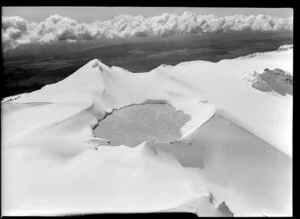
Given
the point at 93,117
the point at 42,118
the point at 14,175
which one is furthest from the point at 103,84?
the point at 14,175

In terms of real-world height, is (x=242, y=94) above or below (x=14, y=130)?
above

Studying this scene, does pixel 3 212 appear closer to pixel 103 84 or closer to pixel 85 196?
pixel 85 196

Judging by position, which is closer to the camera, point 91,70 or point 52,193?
point 52,193

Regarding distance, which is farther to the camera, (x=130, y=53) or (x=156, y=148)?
(x=130, y=53)

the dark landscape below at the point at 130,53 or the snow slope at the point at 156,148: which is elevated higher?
the dark landscape below at the point at 130,53

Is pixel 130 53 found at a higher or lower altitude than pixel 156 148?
higher

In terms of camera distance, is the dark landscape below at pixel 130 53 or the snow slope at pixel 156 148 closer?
the snow slope at pixel 156 148

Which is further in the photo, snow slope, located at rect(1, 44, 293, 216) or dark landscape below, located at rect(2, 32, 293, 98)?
dark landscape below, located at rect(2, 32, 293, 98)

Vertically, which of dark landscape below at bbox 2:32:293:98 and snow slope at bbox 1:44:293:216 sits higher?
dark landscape below at bbox 2:32:293:98
